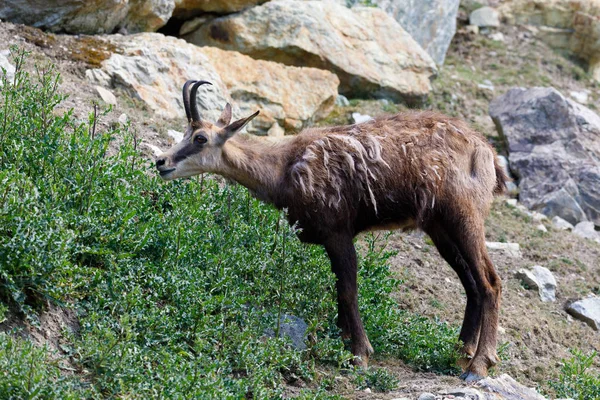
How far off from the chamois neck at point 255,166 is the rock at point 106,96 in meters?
2.79

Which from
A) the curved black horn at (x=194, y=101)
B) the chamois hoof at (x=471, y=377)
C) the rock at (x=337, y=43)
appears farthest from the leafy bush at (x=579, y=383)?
the rock at (x=337, y=43)

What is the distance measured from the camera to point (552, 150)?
13094 millimetres

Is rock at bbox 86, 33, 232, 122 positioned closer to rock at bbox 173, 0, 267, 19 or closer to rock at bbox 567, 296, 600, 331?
rock at bbox 173, 0, 267, 19

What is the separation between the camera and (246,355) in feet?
21.4

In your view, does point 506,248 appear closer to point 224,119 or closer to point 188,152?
point 224,119

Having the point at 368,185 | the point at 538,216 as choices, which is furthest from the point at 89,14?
the point at 538,216

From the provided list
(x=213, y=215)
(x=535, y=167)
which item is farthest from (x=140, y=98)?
(x=535, y=167)

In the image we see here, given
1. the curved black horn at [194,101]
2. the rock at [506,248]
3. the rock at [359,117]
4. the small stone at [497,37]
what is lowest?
the rock at [506,248]

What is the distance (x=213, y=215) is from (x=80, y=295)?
1.90 meters

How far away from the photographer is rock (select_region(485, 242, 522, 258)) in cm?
1073

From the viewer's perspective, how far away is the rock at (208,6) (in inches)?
496

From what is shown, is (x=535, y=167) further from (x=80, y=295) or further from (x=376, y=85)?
(x=80, y=295)

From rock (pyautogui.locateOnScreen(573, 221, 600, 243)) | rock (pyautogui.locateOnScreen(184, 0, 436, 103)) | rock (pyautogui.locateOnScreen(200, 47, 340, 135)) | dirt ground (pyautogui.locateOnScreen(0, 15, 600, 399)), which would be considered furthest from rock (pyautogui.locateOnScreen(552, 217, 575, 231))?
rock (pyautogui.locateOnScreen(200, 47, 340, 135))

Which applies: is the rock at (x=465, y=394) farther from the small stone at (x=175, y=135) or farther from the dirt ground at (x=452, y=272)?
the small stone at (x=175, y=135)
